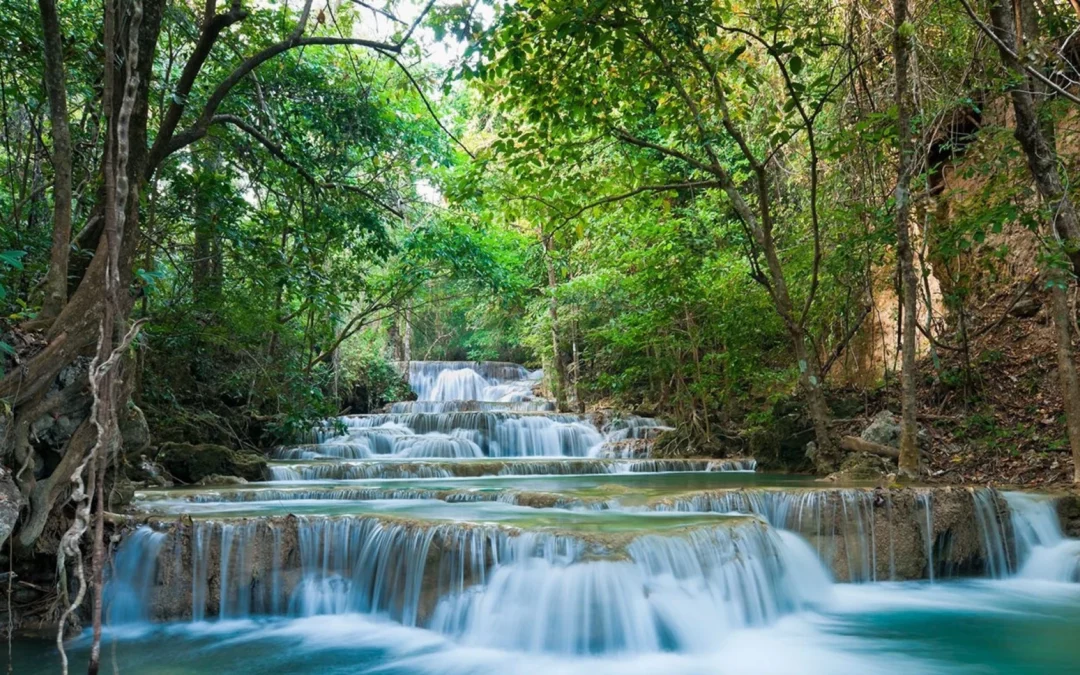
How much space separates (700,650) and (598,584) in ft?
2.80

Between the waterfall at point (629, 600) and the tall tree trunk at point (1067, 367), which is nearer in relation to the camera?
the waterfall at point (629, 600)

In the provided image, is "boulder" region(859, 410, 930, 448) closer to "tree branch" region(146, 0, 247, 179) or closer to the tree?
the tree

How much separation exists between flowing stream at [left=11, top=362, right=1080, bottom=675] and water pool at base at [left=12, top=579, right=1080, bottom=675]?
0.02 metres

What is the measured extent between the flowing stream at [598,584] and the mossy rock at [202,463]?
1.96m

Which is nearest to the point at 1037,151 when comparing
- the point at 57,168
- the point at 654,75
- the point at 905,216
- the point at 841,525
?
the point at 905,216

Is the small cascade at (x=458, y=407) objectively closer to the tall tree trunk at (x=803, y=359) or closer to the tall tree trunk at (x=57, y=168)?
the tall tree trunk at (x=803, y=359)

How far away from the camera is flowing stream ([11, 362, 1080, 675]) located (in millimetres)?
4793

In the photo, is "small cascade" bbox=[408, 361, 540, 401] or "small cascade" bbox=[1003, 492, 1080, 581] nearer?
"small cascade" bbox=[1003, 492, 1080, 581]

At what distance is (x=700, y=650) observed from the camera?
192 inches

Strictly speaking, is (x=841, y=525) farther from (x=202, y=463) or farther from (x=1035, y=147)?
(x=202, y=463)

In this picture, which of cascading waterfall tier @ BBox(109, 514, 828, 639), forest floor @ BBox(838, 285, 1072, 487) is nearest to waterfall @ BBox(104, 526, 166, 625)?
cascading waterfall tier @ BBox(109, 514, 828, 639)

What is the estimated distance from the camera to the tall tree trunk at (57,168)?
168 inches

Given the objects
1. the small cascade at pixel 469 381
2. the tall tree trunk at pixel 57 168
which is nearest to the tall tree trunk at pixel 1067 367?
the tall tree trunk at pixel 57 168

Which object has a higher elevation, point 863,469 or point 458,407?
point 458,407
